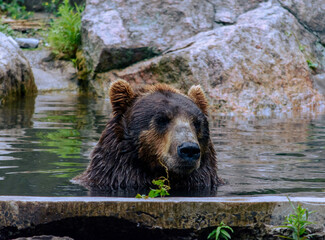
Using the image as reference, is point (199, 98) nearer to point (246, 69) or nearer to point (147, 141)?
point (147, 141)

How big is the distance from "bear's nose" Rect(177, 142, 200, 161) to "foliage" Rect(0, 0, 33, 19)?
1855 centimetres

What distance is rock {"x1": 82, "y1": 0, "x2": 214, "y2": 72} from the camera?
14836 mm

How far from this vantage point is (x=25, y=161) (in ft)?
22.4

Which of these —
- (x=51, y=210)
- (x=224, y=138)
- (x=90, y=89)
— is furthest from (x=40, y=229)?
(x=90, y=89)

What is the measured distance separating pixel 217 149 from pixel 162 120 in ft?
10.0

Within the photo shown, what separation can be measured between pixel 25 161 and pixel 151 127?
7.99ft

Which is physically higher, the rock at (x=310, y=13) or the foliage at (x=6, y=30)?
the rock at (x=310, y=13)

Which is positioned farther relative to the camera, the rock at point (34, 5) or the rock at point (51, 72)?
the rock at point (34, 5)

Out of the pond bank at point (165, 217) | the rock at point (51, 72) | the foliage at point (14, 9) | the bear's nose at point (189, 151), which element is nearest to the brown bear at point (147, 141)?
the bear's nose at point (189, 151)

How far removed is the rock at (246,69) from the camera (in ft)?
41.1

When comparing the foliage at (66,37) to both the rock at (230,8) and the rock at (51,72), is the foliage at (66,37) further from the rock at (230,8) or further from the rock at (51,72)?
the rock at (230,8)

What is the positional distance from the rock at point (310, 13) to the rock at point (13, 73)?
7.30 m

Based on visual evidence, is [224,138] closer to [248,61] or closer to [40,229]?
[248,61]

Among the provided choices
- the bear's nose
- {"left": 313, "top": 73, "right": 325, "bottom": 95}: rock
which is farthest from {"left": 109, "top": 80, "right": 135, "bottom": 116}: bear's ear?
{"left": 313, "top": 73, "right": 325, "bottom": 95}: rock
